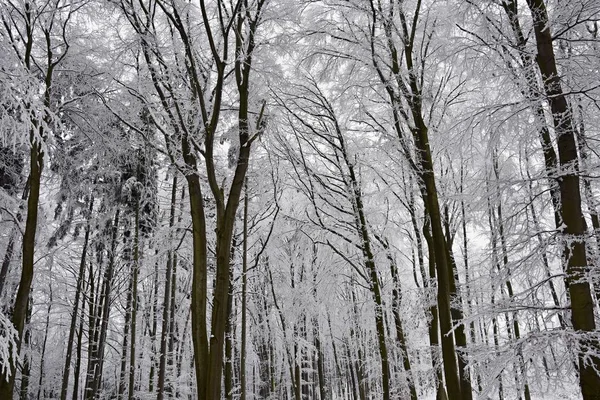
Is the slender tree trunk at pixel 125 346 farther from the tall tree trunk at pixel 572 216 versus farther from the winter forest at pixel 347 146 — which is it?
the tall tree trunk at pixel 572 216

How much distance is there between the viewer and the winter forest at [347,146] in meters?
4.52

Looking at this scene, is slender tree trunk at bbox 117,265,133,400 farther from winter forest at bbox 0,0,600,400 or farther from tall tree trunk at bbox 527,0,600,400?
tall tree trunk at bbox 527,0,600,400

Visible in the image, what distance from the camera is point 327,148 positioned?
11328 millimetres

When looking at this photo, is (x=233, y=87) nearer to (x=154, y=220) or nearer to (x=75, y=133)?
(x=75, y=133)

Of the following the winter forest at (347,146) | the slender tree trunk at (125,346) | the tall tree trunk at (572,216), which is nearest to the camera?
the tall tree trunk at (572,216)

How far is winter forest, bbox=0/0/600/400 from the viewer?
14.8 feet

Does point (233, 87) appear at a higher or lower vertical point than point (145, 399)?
higher

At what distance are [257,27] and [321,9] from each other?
1729mm

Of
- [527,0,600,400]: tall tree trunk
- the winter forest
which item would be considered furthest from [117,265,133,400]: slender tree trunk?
[527,0,600,400]: tall tree trunk

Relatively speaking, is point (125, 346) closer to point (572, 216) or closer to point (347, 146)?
point (347, 146)

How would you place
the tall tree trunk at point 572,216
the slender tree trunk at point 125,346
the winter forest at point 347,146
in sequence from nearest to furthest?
the tall tree trunk at point 572,216
the winter forest at point 347,146
the slender tree trunk at point 125,346

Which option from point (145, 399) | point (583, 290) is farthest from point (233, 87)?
point (145, 399)

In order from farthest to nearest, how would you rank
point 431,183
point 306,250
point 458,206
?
1. point 306,250
2. point 458,206
3. point 431,183

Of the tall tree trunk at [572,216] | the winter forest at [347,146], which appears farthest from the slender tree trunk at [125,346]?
the tall tree trunk at [572,216]
